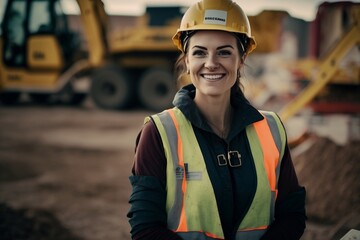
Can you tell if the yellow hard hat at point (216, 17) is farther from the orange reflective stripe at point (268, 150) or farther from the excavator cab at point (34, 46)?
the excavator cab at point (34, 46)

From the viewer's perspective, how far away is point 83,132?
8.46m

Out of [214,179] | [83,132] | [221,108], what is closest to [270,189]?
[214,179]

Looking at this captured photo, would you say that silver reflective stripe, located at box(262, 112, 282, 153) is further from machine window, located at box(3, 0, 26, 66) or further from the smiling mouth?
machine window, located at box(3, 0, 26, 66)

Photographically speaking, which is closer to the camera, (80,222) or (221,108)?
(221,108)

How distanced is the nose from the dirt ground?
2247 mm

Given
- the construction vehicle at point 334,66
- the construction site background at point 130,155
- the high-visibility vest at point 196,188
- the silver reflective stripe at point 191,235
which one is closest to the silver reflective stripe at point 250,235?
the high-visibility vest at point 196,188

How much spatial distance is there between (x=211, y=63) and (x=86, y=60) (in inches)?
439

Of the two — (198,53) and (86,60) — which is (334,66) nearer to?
(198,53)

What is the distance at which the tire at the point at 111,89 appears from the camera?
1141 cm

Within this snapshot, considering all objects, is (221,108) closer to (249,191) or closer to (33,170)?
(249,191)

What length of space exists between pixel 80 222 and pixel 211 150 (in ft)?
8.68

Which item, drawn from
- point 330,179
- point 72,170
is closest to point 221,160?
point 330,179

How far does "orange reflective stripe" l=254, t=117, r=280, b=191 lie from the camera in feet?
5.78

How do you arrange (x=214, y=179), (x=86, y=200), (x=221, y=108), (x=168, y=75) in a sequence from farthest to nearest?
1. (x=168, y=75)
2. (x=86, y=200)
3. (x=221, y=108)
4. (x=214, y=179)
